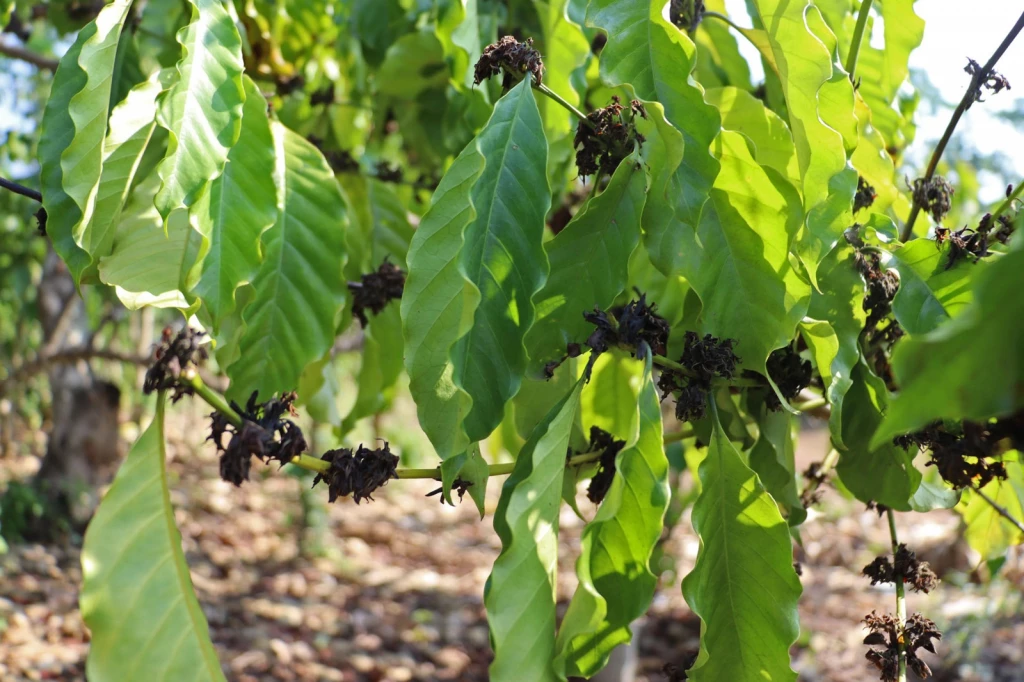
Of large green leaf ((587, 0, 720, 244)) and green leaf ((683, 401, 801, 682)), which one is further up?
large green leaf ((587, 0, 720, 244))

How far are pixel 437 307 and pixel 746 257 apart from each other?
0.25 meters

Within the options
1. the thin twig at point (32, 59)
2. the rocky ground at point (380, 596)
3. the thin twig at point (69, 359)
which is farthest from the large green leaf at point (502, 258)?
the rocky ground at point (380, 596)

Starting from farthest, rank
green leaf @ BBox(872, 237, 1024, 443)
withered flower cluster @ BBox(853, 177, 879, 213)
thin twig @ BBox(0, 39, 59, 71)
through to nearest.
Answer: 1. thin twig @ BBox(0, 39, 59, 71)
2. withered flower cluster @ BBox(853, 177, 879, 213)
3. green leaf @ BBox(872, 237, 1024, 443)

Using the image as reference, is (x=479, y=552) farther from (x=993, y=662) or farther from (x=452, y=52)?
(x=452, y=52)

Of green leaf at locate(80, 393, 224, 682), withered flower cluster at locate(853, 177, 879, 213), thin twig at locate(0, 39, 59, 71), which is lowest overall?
green leaf at locate(80, 393, 224, 682)

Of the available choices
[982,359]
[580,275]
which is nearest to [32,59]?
[580,275]

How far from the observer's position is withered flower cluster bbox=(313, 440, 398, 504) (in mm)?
640

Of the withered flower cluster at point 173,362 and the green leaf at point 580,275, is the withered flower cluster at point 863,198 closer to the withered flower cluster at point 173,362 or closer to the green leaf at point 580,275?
the green leaf at point 580,275

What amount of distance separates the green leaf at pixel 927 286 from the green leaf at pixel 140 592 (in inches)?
23.5

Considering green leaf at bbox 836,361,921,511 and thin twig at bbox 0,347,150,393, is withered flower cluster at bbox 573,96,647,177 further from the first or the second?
thin twig at bbox 0,347,150,393

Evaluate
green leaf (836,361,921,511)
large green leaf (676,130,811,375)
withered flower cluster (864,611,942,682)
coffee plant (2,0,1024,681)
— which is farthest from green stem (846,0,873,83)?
withered flower cluster (864,611,942,682)

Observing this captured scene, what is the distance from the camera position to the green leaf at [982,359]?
29cm

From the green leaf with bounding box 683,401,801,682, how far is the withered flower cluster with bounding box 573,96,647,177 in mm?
238

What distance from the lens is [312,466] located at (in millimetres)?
646
